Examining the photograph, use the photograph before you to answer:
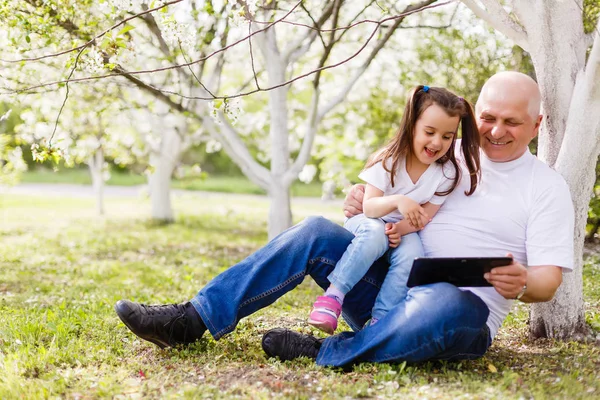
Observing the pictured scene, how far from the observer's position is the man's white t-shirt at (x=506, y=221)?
9.77 feet

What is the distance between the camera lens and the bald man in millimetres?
2984

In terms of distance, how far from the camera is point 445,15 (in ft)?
27.3

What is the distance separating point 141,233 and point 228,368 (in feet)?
25.3

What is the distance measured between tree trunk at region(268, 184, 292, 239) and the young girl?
420 cm

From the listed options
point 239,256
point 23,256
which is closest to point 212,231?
point 239,256

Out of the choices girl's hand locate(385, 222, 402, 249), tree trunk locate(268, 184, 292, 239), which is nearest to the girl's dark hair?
girl's hand locate(385, 222, 402, 249)

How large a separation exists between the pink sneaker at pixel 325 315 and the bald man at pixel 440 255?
0.60 feet

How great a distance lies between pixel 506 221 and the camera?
10.4 feet

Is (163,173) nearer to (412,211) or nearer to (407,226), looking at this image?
(407,226)

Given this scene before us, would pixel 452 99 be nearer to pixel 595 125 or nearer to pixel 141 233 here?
pixel 595 125

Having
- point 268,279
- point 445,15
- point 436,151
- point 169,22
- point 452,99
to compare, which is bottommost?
point 268,279

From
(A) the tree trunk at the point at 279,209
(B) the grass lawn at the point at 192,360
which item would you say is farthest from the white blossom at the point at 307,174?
(B) the grass lawn at the point at 192,360

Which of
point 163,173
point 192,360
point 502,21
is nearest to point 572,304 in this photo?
point 502,21

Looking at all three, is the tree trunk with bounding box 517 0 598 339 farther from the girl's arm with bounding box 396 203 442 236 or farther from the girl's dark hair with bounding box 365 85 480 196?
the girl's arm with bounding box 396 203 442 236
